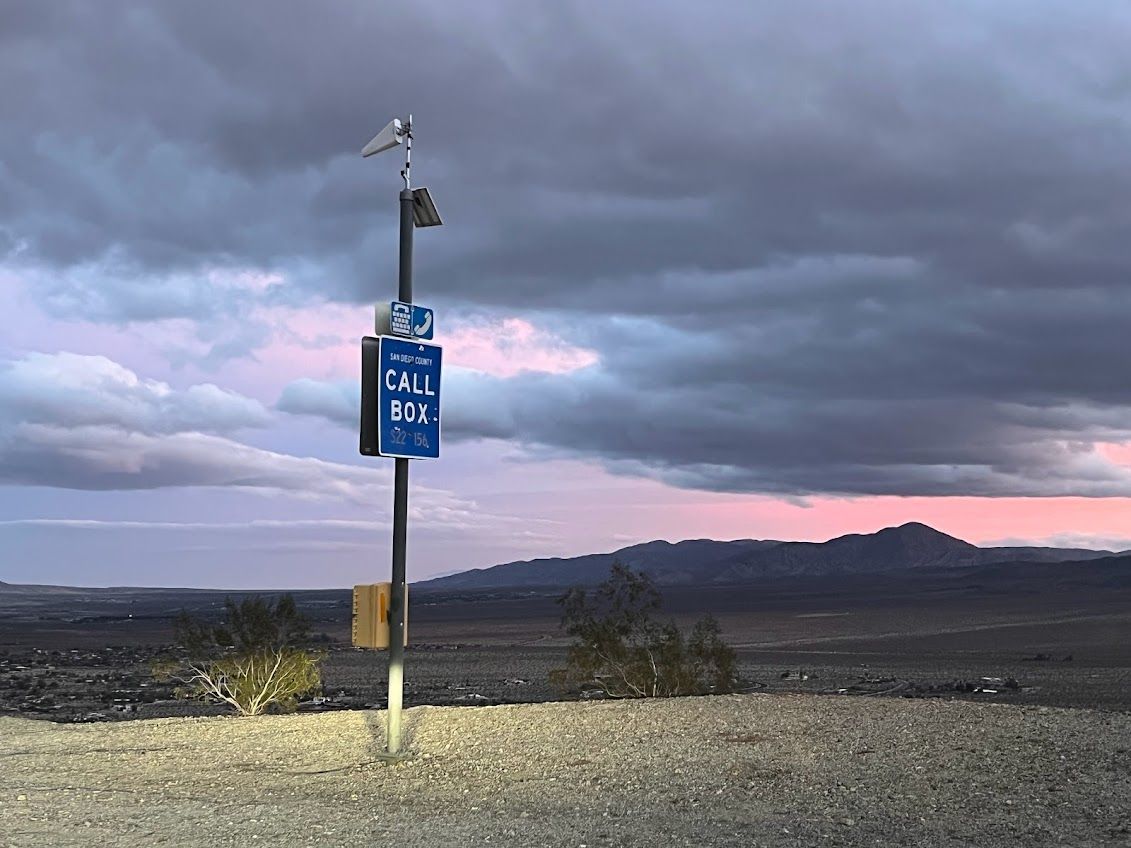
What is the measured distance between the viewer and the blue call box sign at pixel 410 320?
13.2 metres

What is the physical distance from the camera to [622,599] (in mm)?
26281

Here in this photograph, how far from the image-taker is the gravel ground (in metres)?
9.55

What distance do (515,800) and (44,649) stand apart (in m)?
68.9

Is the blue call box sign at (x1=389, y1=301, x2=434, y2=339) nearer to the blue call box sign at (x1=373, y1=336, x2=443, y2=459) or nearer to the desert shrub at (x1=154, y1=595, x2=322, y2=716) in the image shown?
the blue call box sign at (x1=373, y1=336, x2=443, y2=459)

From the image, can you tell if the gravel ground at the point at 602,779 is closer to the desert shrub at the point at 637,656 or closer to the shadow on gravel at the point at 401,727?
the shadow on gravel at the point at 401,727

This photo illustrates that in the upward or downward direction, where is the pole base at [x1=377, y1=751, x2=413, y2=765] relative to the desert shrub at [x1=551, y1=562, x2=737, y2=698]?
downward

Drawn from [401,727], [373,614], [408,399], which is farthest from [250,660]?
[408,399]

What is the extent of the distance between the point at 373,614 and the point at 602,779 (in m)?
3.05

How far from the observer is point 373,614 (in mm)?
13234

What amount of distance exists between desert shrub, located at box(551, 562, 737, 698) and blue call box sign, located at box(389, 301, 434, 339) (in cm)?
958

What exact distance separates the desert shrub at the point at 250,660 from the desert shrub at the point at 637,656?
4.83m

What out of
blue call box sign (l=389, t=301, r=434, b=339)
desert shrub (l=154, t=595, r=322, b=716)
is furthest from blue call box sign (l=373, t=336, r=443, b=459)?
desert shrub (l=154, t=595, r=322, b=716)

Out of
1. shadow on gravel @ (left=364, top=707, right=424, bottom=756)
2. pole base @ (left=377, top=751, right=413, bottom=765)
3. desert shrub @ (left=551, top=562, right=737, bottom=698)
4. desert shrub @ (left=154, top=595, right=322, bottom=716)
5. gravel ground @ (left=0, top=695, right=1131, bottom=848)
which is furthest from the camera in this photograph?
desert shrub @ (left=551, top=562, right=737, bottom=698)

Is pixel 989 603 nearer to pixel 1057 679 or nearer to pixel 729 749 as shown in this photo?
pixel 1057 679
